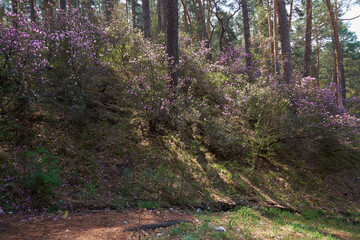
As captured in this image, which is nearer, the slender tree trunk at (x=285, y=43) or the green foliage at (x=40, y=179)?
the green foliage at (x=40, y=179)

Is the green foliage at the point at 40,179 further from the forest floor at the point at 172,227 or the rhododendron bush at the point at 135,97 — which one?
the forest floor at the point at 172,227

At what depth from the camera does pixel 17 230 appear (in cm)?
300

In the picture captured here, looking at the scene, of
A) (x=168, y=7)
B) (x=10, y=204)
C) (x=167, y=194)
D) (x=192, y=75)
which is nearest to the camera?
(x=10, y=204)

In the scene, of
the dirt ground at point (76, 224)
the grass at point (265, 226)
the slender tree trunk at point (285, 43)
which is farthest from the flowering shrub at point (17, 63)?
the slender tree trunk at point (285, 43)

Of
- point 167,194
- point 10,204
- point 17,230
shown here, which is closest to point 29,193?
point 10,204

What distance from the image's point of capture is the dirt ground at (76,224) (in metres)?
2.96

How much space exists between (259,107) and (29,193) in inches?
265

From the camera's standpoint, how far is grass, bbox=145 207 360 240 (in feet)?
11.3

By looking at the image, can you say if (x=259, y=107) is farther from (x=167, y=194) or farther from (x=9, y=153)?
(x=9, y=153)

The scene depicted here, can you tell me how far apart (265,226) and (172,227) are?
85.1 inches

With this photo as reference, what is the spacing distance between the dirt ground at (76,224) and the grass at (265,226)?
0.52m

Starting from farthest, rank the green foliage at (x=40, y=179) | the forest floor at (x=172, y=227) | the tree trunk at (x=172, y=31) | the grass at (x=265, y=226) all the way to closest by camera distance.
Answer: the tree trunk at (x=172, y=31) < the green foliage at (x=40, y=179) < the grass at (x=265, y=226) < the forest floor at (x=172, y=227)

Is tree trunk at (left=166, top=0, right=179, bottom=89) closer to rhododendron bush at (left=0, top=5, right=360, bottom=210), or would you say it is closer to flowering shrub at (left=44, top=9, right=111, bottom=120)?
rhododendron bush at (left=0, top=5, right=360, bottom=210)

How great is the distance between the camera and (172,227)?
11.6 feet
